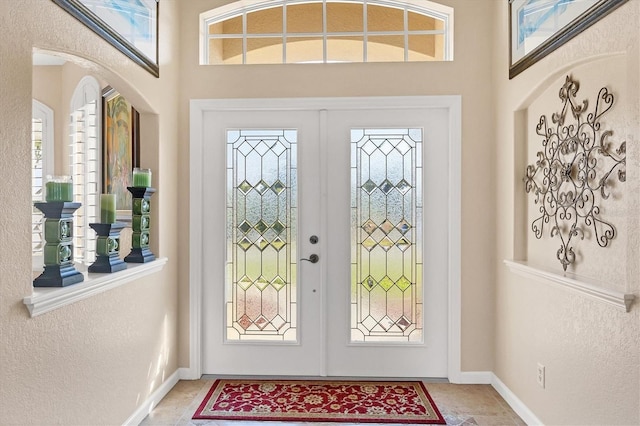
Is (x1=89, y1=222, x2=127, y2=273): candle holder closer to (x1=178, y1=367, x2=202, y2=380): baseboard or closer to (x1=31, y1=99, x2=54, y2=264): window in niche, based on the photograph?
(x1=178, y1=367, x2=202, y2=380): baseboard

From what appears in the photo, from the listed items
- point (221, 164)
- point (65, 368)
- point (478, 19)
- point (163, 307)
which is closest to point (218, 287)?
point (163, 307)

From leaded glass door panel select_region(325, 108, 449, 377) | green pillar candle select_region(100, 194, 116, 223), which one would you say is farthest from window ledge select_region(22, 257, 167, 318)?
leaded glass door panel select_region(325, 108, 449, 377)

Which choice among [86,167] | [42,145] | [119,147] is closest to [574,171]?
[119,147]

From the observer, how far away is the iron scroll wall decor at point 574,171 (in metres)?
2.07

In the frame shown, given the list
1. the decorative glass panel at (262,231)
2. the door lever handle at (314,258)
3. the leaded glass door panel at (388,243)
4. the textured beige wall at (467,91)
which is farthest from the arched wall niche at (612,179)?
the decorative glass panel at (262,231)

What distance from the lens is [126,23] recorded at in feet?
8.52

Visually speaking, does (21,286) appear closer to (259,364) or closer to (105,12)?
(105,12)

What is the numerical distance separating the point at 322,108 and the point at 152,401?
89.0 inches

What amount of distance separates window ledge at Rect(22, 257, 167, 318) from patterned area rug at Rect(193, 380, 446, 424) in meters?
0.99

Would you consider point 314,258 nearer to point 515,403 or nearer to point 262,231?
point 262,231

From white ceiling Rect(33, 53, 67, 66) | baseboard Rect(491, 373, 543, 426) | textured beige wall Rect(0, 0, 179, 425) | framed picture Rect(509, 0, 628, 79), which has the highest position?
white ceiling Rect(33, 53, 67, 66)

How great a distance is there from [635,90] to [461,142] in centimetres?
156

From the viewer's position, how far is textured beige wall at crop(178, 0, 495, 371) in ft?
11.0

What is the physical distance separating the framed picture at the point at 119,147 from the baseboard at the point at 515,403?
285 centimetres
